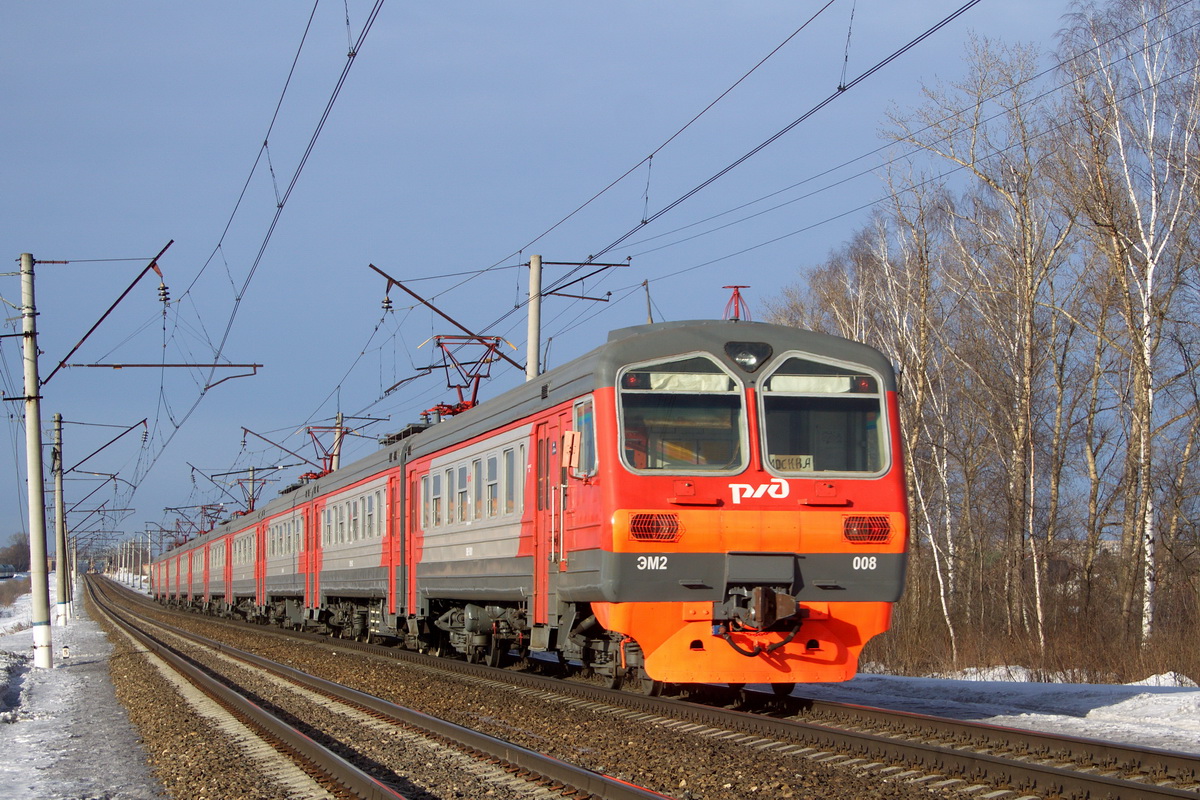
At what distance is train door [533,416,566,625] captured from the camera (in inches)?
450

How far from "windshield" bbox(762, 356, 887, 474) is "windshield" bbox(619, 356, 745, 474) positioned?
0.33 m

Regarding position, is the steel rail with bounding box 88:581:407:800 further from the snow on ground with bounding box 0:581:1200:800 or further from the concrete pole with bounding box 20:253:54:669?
the concrete pole with bounding box 20:253:54:669

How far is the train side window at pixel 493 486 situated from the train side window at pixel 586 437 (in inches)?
114

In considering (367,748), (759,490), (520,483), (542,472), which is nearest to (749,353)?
(759,490)

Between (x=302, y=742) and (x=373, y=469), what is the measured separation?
1089 centimetres

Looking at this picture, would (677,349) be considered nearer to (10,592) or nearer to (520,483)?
(520,483)

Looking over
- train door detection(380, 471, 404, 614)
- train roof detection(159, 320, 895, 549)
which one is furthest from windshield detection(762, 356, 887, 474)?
train door detection(380, 471, 404, 614)

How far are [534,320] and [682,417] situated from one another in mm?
10350

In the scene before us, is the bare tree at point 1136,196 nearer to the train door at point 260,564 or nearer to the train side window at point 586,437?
the train side window at point 586,437

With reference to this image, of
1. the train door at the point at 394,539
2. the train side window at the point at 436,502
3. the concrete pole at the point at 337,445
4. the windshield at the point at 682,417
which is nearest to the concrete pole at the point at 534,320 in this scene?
the train door at the point at 394,539

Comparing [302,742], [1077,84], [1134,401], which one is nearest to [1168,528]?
[1134,401]

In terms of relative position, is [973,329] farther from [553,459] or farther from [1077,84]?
[553,459]

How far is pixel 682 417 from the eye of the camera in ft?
33.7

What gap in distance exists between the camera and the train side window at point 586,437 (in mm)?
10336
